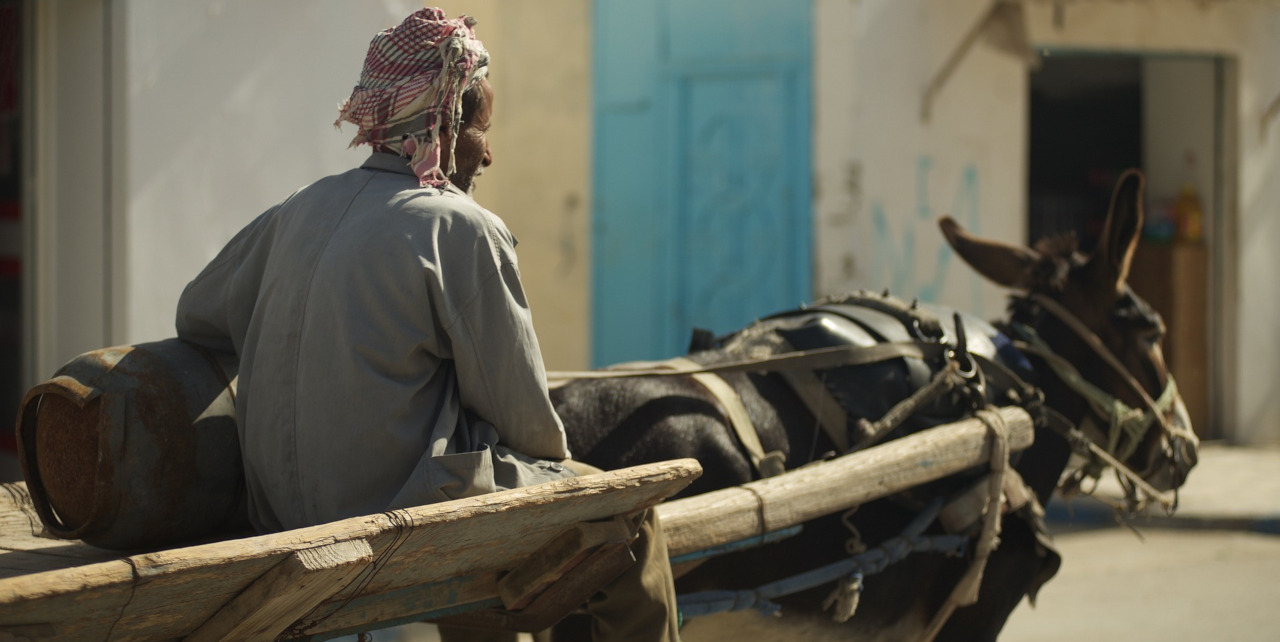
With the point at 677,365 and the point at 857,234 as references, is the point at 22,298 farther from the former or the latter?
the point at 857,234

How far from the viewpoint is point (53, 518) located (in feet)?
6.95

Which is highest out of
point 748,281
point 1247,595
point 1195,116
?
point 1195,116

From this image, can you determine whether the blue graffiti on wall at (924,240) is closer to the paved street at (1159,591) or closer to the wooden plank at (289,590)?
the paved street at (1159,591)

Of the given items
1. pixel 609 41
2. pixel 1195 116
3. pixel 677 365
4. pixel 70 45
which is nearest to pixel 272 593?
pixel 677 365

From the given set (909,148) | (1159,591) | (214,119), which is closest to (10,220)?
(214,119)

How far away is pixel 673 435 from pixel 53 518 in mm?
1221

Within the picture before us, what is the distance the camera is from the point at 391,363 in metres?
1.99

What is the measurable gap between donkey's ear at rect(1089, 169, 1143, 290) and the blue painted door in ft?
14.3

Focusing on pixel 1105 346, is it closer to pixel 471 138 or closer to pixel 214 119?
pixel 471 138

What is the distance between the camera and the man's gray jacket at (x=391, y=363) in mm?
1975

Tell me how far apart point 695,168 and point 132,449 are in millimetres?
6377

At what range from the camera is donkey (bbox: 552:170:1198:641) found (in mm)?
2598

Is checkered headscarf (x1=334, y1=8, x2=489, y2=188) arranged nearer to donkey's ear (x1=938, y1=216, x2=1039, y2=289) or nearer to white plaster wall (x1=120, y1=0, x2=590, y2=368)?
donkey's ear (x1=938, y1=216, x2=1039, y2=289)

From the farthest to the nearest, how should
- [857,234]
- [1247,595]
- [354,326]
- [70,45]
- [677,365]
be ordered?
[857,234], [1247,595], [70,45], [677,365], [354,326]
